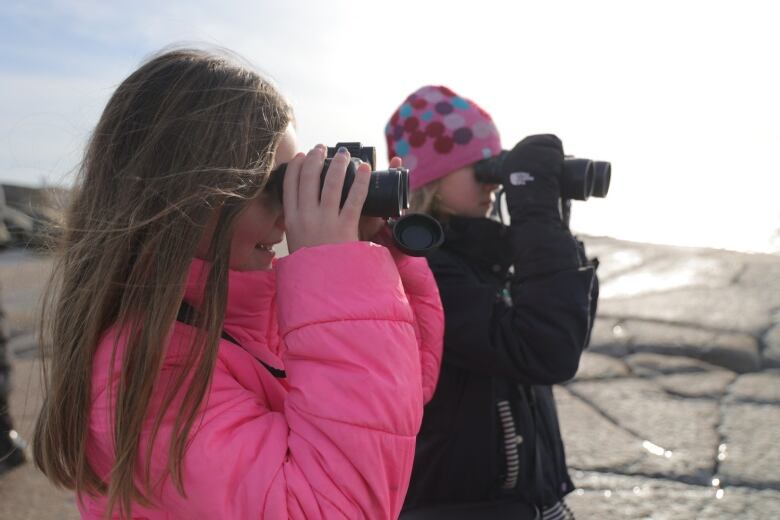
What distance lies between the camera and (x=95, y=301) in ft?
3.94

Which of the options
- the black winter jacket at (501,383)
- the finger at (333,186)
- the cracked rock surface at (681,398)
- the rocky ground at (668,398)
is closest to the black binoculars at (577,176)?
the black winter jacket at (501,383)

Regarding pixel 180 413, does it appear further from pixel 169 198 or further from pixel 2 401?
pixel 2 401

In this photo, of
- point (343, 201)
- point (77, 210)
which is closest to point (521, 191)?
point (343, 201)

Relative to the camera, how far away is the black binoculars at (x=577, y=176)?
6.64 ft

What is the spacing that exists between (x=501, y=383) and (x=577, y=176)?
60cm

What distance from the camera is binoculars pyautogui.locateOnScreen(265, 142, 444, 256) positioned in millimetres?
1315

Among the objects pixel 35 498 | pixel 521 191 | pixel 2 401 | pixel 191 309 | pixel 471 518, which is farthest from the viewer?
pixel 2 401

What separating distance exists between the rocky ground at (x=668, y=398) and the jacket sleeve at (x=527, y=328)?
1021 mm

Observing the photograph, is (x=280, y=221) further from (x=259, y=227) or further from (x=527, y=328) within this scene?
(x=527, y=328)

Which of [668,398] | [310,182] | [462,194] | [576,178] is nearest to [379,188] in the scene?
[310,182]

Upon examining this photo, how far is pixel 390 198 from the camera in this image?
4.33 ft

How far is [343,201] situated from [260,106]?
227 millimetres

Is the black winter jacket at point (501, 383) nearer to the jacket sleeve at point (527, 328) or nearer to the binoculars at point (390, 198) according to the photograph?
the jacket sleeve at point (527, 328)

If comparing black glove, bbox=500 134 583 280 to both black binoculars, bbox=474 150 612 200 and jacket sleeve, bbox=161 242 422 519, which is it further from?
jacket sleeve, bbox=161 242 422 519
